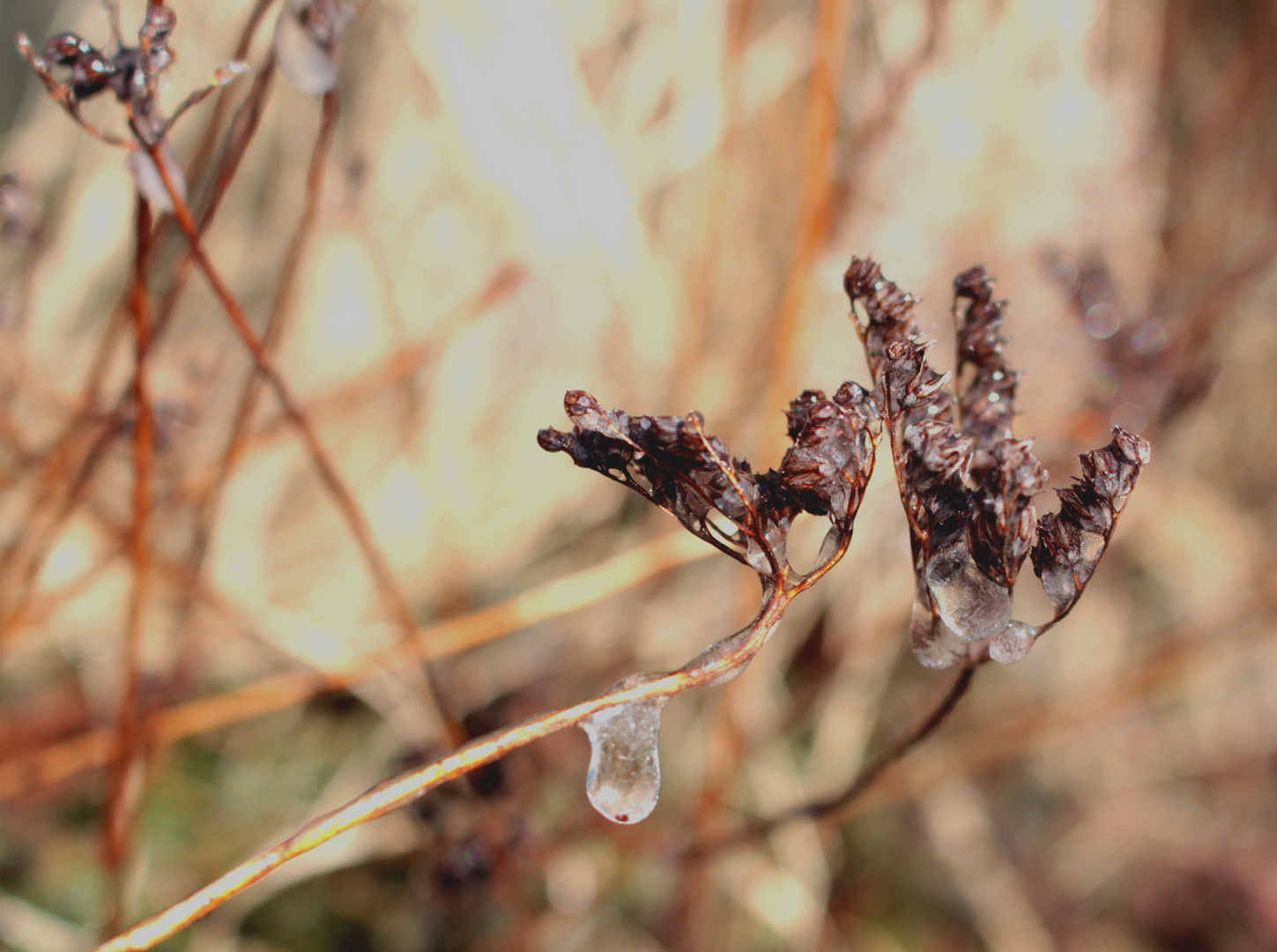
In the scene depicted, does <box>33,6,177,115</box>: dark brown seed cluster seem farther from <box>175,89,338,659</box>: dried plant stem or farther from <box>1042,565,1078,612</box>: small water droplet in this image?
<box>1042,565,1078,612</box>: small water droplet

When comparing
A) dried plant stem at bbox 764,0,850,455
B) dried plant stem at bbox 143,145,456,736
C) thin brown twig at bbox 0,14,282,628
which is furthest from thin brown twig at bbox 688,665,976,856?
thin brown twig at bbox 0,14,282,628

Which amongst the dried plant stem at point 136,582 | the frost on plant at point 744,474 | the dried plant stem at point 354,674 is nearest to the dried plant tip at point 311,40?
the dried plant stem at point 136,582

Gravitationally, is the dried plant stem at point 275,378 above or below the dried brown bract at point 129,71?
below

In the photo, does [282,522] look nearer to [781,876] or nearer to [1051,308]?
[781,876]

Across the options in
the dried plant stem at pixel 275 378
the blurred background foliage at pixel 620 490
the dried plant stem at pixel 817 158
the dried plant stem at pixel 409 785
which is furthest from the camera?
the blurred background foliage at pixel 620 490

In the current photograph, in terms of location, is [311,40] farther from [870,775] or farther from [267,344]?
[870,775]

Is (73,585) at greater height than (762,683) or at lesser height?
greater

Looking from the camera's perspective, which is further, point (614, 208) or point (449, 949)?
point (614, 208)

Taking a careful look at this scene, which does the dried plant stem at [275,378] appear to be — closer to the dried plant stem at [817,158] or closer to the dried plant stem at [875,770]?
the dried plant stem at [875,770]

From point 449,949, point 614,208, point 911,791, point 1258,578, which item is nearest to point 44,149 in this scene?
point 614,208
